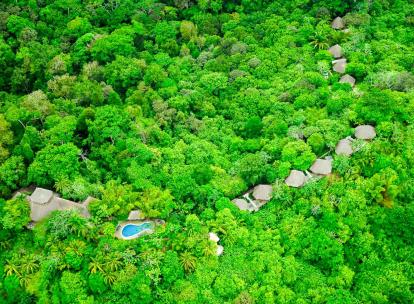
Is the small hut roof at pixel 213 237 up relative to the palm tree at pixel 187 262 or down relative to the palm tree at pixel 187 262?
down

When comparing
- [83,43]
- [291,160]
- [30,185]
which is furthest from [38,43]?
[291,160]

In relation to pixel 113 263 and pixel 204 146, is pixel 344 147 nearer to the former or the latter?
pixel 204 146

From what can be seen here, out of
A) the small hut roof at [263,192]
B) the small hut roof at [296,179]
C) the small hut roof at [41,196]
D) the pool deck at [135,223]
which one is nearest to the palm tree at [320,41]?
the small hut roof at [296,179]

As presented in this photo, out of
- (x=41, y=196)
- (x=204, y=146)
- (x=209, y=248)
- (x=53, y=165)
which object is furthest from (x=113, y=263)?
(x=204, y=146)

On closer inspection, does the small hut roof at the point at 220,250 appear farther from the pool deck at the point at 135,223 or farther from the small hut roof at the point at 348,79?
the small hut roof at the point at 348,79

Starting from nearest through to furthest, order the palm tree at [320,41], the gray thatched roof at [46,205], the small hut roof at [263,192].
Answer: the gray thatched roof at [46,205]
the small hut roof at [263,192]
the palm tree at [320,41]

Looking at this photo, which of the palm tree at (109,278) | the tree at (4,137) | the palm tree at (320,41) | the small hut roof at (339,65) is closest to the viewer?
the palm tree at (109,278)

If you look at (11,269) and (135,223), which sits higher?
(11,269)
